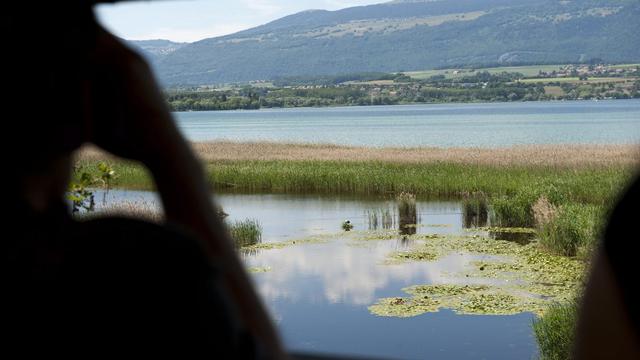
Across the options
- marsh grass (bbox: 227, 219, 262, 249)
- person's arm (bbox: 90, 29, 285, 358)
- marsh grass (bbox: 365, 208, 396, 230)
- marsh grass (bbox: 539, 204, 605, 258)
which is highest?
person's arm (bbox: 90, 29, 285, 358)

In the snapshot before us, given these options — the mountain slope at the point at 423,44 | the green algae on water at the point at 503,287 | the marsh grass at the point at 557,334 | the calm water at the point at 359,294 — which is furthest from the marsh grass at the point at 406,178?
the mountain slope at the point at 423,44

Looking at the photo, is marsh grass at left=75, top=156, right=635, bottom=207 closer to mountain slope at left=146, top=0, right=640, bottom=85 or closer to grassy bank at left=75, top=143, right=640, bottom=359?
grassy bank at left=75, top=143, right=640, bottom=359

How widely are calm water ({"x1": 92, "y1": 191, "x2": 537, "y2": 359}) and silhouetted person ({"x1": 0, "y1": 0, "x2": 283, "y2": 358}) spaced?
548cm

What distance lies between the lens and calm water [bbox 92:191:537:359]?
8.98 metres

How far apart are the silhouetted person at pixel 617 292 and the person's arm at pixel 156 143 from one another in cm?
21

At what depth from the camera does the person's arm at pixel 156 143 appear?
23.6 inches

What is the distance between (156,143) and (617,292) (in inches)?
12.3

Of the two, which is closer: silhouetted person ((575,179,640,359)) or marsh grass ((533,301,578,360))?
silhouetted person ((575,179,640,359))

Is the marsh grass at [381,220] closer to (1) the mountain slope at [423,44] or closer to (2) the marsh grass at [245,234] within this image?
(2) the marsh grass at [245,234]

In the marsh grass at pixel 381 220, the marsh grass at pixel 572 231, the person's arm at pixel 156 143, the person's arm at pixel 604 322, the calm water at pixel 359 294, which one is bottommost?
the calm water at pixel 359 294

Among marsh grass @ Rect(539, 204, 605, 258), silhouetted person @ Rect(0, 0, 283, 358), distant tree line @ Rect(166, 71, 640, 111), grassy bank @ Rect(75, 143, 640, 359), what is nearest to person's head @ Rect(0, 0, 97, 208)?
silhouetted person @ Rect(0, 0, 283, 358)

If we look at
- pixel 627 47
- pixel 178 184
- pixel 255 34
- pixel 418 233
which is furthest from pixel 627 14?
pixel 178 184

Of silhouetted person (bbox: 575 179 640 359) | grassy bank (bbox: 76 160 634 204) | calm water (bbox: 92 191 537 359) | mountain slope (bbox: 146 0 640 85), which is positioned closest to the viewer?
silhouetted person (bbox: 575 179 640 359)

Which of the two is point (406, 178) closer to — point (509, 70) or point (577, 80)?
point (577, 80)
